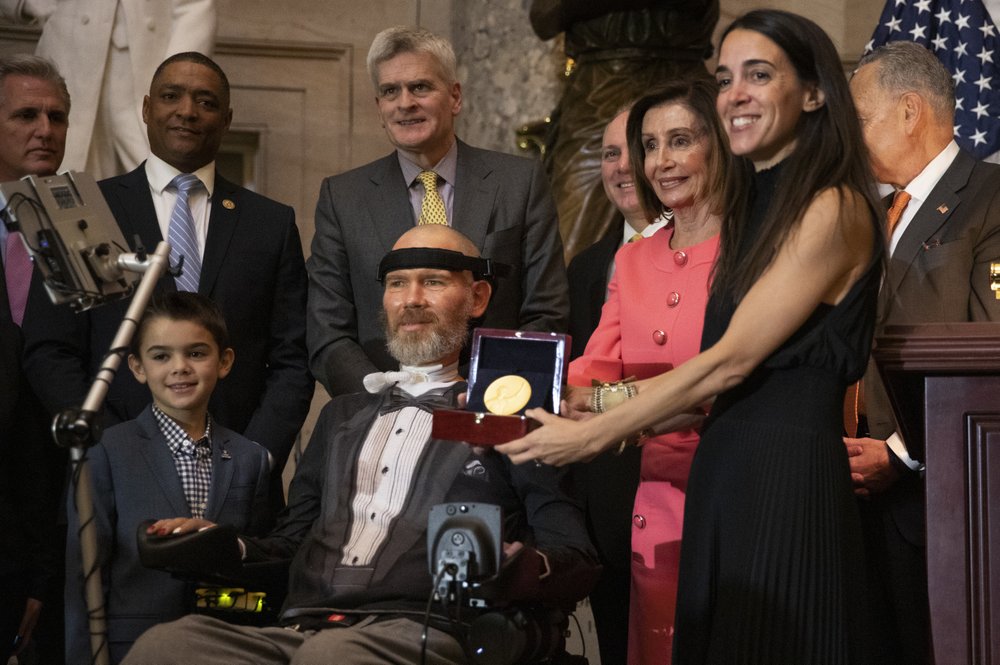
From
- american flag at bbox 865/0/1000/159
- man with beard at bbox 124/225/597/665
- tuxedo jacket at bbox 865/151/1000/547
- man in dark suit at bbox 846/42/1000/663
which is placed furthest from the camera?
american flag at bbox 865/0/1000/159

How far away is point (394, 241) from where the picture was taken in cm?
400

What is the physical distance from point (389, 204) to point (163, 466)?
990 millimetres

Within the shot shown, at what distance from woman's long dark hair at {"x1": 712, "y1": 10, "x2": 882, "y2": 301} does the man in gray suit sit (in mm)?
1230

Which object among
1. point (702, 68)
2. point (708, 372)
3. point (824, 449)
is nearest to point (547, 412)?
point (708, 372)

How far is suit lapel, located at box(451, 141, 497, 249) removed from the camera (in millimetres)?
4023

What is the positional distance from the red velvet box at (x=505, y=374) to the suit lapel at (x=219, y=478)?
36.7 inches

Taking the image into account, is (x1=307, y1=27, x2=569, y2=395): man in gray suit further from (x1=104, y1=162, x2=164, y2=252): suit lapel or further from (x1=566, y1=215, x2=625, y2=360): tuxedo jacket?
(x1=104, y1=162, x2=164, y2=252): suit lapel

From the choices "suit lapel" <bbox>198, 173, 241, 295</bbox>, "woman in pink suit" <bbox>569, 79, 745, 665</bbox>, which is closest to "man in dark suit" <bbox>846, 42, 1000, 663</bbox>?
A: "woman in pink suit" <bbox>569, 79, 745, 665</bbox>

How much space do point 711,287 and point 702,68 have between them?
2867 millimetres

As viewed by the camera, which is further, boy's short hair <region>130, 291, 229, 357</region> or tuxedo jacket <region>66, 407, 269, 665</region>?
boy's short hair <region>130, 291, 229, 357</region>

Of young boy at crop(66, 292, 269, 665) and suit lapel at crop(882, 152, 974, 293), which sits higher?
suit lapel at crop(882, 152, 974, 293)

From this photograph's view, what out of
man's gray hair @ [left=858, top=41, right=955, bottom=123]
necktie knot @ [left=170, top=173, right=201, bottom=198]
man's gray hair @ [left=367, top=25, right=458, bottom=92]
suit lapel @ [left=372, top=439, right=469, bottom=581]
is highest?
man's gray hair @ [left=367, top=25, right=458, bottom=92]

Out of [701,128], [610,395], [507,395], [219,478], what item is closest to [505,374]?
[507,395]

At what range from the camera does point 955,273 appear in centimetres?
350
